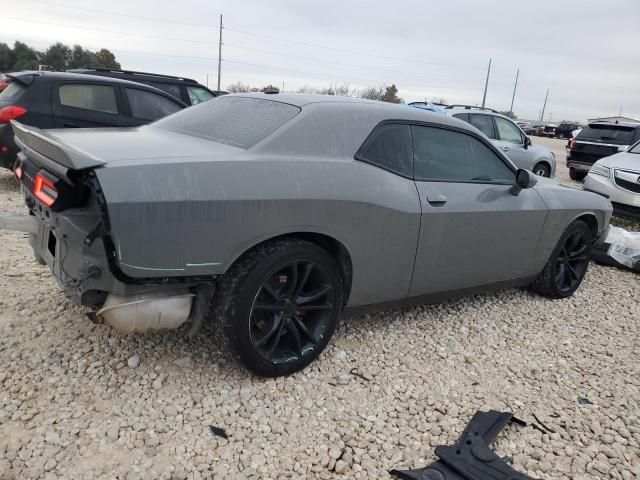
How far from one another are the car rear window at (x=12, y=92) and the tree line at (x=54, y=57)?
41.9 meters

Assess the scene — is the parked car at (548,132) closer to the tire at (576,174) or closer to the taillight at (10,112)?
the tire at (576,174)

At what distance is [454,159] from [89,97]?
4.98 m

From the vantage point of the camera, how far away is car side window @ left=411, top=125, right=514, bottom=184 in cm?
326

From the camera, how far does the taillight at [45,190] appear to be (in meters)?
2.35

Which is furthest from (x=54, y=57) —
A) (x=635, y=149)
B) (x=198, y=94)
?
(x=635, y=149)

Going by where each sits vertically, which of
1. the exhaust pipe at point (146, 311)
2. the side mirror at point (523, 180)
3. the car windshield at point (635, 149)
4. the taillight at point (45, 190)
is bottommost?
the exhaust pipe at point (146, 311)

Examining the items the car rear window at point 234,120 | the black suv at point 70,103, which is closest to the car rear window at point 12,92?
the black suv at point 70,103

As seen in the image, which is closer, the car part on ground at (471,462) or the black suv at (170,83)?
the car part on ground at (471,462)

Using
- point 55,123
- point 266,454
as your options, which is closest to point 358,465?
point 266,454

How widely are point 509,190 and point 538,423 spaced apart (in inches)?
67.6

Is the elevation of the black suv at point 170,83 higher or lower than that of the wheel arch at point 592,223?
higher

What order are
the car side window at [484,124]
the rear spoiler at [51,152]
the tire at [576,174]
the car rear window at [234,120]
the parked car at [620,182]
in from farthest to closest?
the tire at [576,174], the car side window at [484,124], the parked car at [620,182], the car rear window at [234,120], the rear spoiler at [51,152]

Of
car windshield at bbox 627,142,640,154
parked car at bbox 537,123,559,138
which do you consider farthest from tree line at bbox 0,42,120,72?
car windshield at bbox 627,142,640,154

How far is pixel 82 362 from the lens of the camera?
2.77 meters
